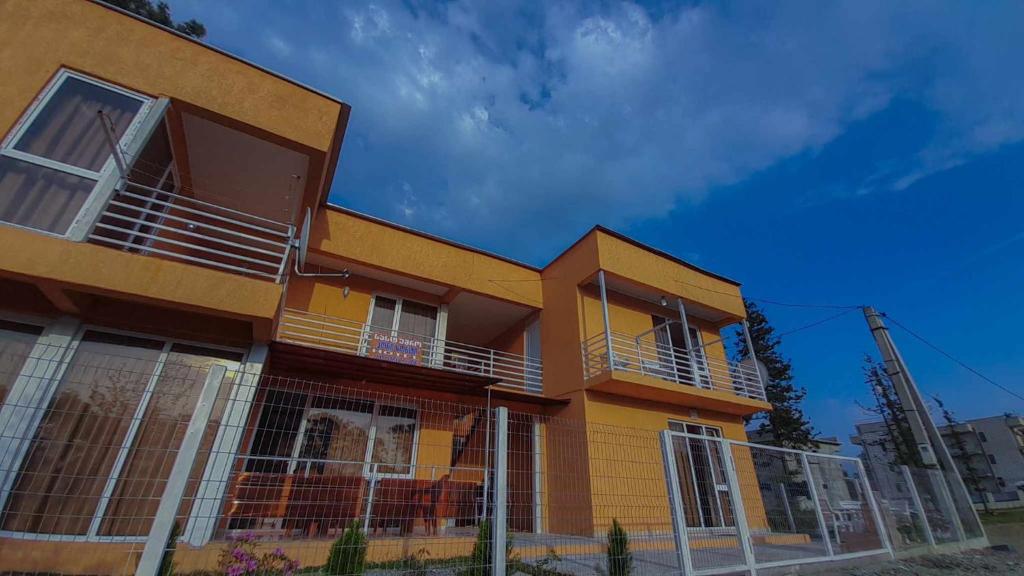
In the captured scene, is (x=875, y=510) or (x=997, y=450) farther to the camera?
(x=997, y=450)

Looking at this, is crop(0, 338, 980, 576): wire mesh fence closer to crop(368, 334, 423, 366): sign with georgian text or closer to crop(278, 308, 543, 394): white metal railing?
crop(278, 308, 543, 394): white metal railing

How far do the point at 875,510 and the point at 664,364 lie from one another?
14.0 ft

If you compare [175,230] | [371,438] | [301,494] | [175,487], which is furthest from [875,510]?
[175,230]

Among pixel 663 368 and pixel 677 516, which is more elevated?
pixel 663 368

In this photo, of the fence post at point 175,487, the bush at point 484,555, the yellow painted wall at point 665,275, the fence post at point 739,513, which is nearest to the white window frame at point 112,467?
the fence post at point 175,487

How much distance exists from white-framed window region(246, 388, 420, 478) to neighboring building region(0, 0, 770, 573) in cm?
4

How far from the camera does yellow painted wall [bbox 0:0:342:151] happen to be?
492cm

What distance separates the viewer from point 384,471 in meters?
7.22

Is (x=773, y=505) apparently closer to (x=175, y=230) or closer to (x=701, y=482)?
(x=701, y=482)

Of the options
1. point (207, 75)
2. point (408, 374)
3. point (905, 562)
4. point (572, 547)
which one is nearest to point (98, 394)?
point (408, 374)

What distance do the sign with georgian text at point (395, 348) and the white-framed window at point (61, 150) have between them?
15.9 ft

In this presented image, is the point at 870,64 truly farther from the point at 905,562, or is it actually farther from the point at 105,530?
the point at 105,530

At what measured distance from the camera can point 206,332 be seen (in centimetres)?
550

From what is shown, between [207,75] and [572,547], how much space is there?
834cm
